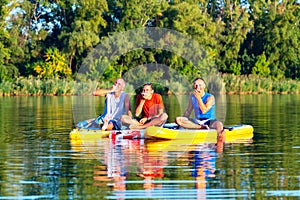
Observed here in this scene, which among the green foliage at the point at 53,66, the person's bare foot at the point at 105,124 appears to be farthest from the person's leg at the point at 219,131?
the green foliage at the point at 53,66

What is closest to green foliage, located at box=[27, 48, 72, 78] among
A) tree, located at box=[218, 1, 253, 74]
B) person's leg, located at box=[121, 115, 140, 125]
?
tree, located at box=[218, 1, 253, 74]

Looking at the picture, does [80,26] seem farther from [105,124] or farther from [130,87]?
[105,124]

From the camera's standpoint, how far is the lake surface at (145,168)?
1043 cm

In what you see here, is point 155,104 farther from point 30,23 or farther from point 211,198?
point 30,23

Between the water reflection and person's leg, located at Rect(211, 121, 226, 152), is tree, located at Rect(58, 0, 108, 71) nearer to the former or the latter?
person's leg, located at Rect(211, 121, 226, 152)

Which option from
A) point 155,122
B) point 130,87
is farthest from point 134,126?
point 130,87

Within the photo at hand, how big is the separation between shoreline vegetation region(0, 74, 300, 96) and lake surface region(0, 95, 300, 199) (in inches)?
1239

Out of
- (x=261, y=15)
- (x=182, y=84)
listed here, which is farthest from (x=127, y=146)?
(x=261, y=15)

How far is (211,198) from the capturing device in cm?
1000

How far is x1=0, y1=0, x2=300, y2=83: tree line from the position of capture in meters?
57.9

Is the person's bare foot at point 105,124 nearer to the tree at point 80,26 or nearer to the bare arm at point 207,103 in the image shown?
the bare arm at point 207,103

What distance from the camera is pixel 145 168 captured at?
41.3 feet

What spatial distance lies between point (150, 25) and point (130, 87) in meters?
13.3

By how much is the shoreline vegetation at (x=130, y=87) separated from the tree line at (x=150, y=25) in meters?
2.77
